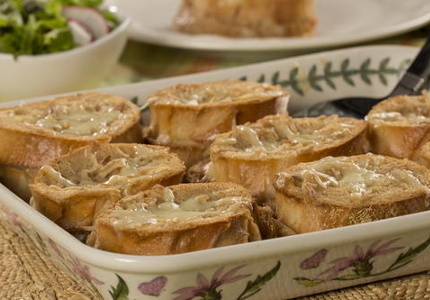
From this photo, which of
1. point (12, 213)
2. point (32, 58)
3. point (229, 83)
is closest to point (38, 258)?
point (12, 213)

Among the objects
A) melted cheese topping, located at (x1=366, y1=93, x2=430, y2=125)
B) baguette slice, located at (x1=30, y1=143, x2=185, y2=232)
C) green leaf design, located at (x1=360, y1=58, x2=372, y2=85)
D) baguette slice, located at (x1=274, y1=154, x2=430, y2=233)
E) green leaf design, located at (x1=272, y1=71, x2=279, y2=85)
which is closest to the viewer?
baguette slice, located at (x1=274, y1=154, x2=430, y2=233)

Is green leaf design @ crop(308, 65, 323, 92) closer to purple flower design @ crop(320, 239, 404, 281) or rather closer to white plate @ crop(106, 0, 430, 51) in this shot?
white plate @ crop(106, 0, 430, 51)

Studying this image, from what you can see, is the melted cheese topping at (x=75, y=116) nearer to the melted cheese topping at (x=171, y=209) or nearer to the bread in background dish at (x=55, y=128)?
the bread in background dish at (x=55, y=128)

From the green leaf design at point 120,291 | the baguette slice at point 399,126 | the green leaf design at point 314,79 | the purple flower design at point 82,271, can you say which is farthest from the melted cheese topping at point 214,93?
the green leaf design at point 120,291

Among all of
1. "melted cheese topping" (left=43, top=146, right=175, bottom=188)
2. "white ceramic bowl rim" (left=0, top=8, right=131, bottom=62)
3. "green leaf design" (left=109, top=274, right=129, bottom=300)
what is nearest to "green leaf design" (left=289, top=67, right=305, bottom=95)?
"white ceramic bowl rim" (left=0, top=8, right=131, bottom=62)

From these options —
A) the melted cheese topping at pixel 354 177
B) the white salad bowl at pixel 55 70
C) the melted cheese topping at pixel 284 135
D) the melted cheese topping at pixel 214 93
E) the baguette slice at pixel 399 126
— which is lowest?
the white salad bowl at pixel 55 70

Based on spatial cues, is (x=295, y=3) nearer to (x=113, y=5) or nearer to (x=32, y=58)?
(x=113, y=5)

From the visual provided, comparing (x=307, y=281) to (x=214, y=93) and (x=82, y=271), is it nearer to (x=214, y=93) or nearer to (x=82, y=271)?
(x=82, y=271)
